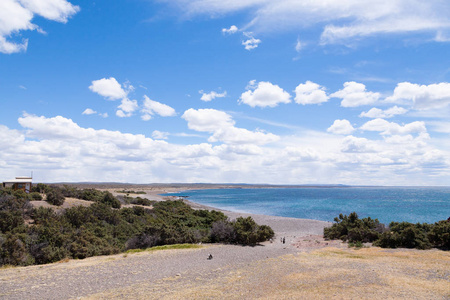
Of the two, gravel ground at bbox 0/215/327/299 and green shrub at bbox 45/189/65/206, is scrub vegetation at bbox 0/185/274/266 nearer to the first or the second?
green shrub at bbox 45/189/65/206

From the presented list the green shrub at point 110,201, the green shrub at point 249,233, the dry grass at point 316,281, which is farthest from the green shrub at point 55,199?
the dry grass at point 316,281

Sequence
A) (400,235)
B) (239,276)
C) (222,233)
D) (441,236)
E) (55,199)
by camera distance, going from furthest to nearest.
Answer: (55,199)
(222,233)
(400,235)
(441,236)
(239,276)

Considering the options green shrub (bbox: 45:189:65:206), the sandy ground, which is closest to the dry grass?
the sandy ground

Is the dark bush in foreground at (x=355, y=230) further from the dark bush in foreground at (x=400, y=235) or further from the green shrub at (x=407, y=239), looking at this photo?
the green shrub at (x=407, y=239)

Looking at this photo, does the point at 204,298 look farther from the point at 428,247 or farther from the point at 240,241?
the point at 428,247

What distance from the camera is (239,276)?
48.3 ft

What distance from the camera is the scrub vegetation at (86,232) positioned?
19.0 m

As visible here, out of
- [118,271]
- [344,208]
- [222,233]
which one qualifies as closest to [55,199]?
[222,233]

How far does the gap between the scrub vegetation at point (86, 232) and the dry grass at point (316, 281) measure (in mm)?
8332

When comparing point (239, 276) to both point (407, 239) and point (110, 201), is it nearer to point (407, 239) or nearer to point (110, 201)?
point (407, 239)

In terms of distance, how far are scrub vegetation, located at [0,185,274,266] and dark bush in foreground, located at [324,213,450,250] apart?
7.65m

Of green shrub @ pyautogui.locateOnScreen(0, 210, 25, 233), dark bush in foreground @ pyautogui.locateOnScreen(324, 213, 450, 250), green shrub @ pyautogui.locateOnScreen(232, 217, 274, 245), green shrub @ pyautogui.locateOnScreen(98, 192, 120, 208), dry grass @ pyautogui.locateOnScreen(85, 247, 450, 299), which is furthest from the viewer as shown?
green shrub @ pyautogui.locateOnScreen(98, 192, 120, 208)

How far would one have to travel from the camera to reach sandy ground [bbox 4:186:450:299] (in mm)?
11945

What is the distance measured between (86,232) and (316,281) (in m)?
17.8
